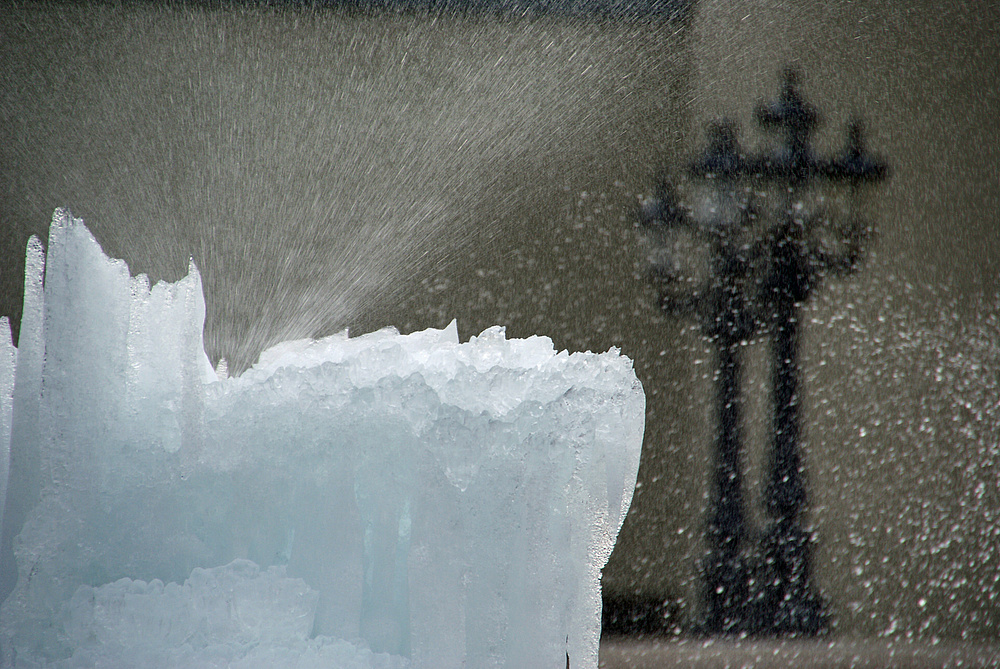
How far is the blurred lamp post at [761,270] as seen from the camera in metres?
2.69

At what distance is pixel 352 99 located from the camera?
276cm

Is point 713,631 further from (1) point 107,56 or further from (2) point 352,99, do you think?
(1) point 107,56

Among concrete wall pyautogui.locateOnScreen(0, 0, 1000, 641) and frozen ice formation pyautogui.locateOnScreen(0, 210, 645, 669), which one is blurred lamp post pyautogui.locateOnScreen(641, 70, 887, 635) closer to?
concrete wall pyautogui.locateOnScreen(0, 0, 1000, 641)

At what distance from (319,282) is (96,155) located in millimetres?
849

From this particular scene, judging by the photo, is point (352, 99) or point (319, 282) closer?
point (352, 99)

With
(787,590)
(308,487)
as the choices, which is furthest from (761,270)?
(308,487)

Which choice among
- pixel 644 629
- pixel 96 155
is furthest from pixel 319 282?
pixel 644 629

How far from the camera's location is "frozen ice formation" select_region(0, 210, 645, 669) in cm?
85

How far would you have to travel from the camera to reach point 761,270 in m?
2.78

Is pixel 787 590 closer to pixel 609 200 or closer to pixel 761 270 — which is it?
pixel 761 270

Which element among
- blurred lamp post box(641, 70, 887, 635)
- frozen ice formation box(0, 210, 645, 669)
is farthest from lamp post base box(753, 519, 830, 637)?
frozen ice formation box(0, 210, 645, 669)

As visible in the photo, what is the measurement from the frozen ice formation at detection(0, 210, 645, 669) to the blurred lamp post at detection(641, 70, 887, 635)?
1.92 m

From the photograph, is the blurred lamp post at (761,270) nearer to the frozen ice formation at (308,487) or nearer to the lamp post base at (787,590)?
the lamp post base at (787,590)

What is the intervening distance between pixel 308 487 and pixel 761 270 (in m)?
2.23
